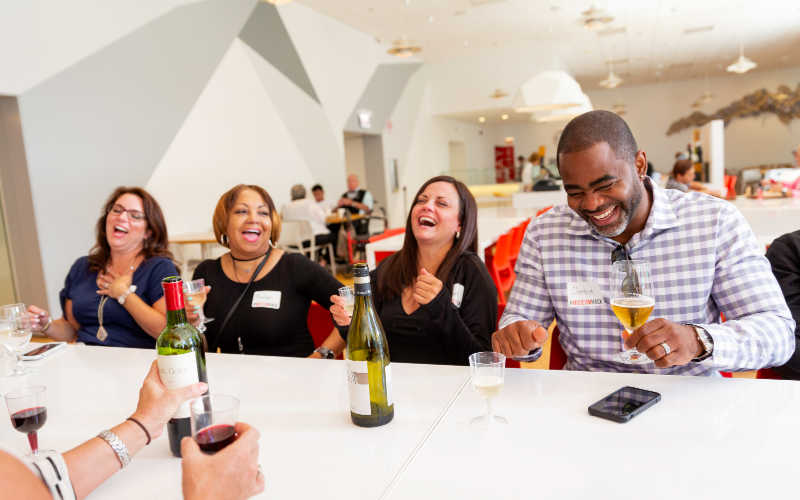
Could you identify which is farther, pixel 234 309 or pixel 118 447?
→ pixel 234 309

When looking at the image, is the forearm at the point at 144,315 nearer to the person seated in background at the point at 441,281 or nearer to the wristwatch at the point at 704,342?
the person seated in background at the point at 441,281

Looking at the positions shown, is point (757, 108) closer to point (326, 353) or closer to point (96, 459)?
point (326, 353)

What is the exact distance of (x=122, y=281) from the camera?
7.12 feet

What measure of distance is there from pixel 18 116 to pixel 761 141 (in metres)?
19.7

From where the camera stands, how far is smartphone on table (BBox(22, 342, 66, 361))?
1.92 metres

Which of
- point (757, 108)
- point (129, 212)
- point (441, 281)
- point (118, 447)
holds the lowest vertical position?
point (118, 447)

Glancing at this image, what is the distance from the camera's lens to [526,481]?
97 cm

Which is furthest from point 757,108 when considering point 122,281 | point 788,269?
point 122,281

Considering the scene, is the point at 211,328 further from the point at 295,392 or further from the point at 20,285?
the point at 20,285

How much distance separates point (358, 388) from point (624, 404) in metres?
0.58

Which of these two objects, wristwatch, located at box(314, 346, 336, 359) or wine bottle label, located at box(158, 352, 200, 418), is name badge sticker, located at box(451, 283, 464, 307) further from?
wine bottle label, located at box(158, 352, 200, 418)

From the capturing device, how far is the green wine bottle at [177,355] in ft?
3.42

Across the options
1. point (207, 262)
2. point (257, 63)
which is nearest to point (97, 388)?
point (207, 262)

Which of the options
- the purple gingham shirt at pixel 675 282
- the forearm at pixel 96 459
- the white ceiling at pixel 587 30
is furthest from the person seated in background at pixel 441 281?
the white ceiling at pixel 587 30
